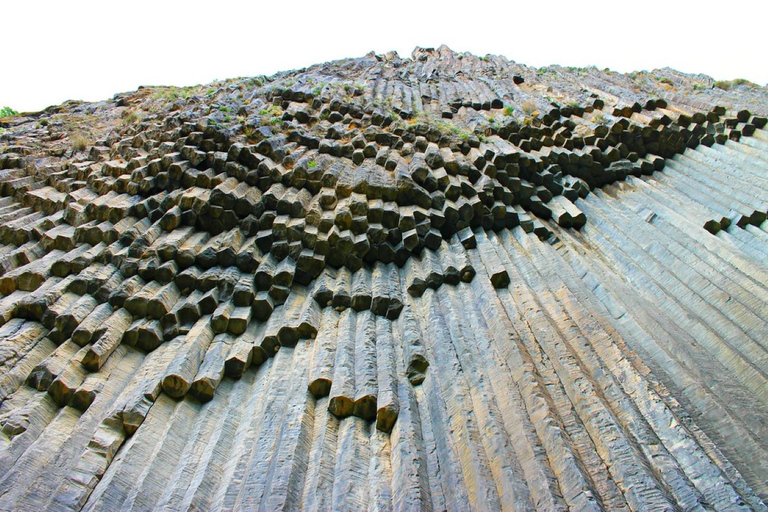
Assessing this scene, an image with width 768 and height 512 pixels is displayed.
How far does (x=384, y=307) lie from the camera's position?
5.08m

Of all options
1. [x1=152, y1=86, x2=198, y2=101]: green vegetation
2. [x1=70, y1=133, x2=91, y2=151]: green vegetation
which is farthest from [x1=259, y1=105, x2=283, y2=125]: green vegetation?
[x1=70, y1=133, x2=91, y2=151]: green vegetation

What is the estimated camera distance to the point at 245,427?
389 centimetres

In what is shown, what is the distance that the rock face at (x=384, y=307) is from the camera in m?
3.24

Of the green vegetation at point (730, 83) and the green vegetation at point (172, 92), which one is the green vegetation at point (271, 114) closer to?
the green vegetation at point (172, 92)

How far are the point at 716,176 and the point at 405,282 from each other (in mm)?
5262

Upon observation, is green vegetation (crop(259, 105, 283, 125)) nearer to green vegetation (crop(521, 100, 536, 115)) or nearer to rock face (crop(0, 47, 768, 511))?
rock face (crop(0, 47, 768, 511))

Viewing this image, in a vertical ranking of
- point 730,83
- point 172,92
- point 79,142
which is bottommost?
point 79,142

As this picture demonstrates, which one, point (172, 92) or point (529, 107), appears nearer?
point (529, 107)

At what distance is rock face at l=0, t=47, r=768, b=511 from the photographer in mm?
3236

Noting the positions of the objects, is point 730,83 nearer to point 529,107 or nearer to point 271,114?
point 529,107

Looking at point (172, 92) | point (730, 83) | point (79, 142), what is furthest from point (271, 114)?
point (730, 83)

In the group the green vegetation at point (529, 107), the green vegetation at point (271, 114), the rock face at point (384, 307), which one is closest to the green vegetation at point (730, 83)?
the rock face at point (384, 307)

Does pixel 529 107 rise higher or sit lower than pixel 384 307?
higher

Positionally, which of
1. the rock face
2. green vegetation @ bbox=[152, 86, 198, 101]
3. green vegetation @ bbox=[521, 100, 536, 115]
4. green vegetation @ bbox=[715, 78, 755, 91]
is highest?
green vegetation @ bbox=[715, 78, 755, 91]
